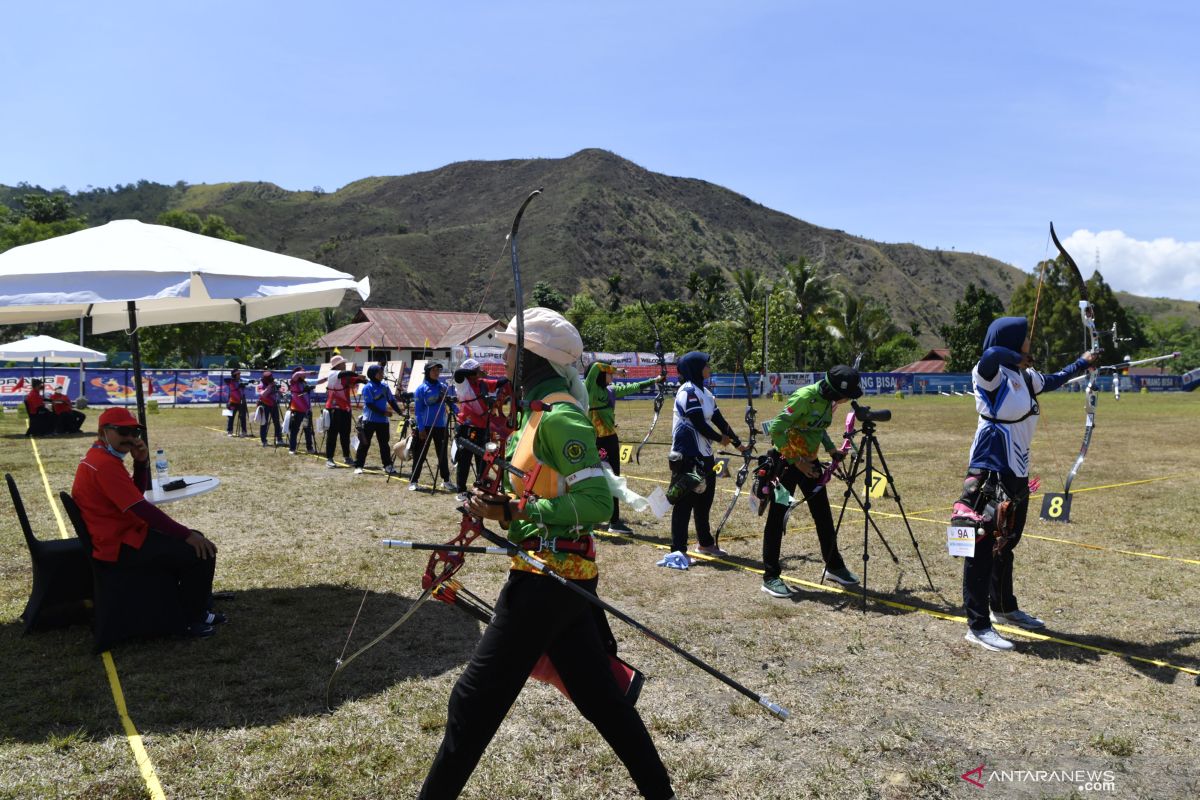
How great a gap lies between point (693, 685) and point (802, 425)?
264 centimetres

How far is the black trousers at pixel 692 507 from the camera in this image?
8.19 metres

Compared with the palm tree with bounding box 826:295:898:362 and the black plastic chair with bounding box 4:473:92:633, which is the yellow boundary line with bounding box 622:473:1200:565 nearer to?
the black plastic chair with bounding box 4:473:92:633

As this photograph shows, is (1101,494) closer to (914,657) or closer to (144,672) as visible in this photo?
(914,657)

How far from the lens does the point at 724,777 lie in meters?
4.03

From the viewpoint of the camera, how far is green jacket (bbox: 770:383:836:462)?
22.6 feet

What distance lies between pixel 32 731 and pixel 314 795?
1.83 m

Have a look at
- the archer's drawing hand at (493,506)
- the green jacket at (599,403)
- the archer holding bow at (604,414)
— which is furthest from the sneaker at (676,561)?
the archer's drawing hand at (493,506)

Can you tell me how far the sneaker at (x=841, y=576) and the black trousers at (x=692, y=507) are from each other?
1.45 m

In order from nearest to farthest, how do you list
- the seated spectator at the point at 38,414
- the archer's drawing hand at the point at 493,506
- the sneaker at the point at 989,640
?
the archer's drawing hand at the point at 493,506 < the sneaker at the point at 989,640 < the seated spectator at the point at 38,414

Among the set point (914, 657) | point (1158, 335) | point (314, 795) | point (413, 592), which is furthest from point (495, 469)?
point (1158, 335)

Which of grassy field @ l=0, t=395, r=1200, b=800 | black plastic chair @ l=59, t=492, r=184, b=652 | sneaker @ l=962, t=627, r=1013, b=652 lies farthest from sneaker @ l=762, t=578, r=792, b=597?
black plastic chair @ l=59, t=492, r=184, b=652

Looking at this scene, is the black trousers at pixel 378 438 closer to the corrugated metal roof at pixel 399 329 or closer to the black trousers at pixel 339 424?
the black trousers at pixel 339 424

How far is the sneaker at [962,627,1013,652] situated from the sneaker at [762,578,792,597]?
1.59 meters

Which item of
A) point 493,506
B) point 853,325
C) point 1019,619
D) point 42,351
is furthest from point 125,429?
point 853,325
